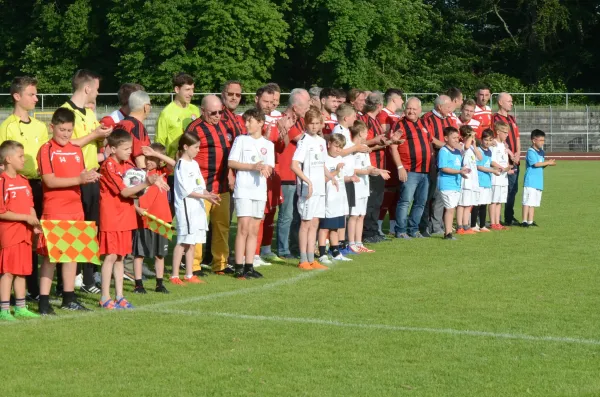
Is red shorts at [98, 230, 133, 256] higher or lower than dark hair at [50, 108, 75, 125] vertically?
lower

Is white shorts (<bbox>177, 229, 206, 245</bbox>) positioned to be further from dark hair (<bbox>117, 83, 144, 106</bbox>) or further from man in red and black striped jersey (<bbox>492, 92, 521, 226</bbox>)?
man in red and black striped jersey (<bbox>492, 92, 521, 226</bbox>)

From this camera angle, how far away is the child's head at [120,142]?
9.82 m

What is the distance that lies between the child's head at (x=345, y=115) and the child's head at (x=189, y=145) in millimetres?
2899

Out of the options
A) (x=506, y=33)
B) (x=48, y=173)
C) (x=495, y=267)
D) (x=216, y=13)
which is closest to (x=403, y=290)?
(x=495, y=267)

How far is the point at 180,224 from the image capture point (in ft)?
36.3

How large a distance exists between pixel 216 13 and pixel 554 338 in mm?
39073

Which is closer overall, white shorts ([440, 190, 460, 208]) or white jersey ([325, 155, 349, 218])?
white jersey ([325, 155, 349, 218])

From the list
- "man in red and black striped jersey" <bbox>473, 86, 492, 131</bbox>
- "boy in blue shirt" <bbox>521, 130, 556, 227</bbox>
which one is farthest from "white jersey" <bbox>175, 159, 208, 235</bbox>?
"boy in blue shirt" <bbox>521, 130, 556, 227</bbox>

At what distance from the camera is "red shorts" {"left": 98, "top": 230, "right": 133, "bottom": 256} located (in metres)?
9.74

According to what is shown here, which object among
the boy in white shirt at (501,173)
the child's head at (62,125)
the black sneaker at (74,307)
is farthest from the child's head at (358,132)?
the black sneaker at (74,307)

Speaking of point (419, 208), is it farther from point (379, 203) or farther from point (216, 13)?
point (216, 13)

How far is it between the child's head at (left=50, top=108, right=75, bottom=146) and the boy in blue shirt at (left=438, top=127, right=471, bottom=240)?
741 centimetres

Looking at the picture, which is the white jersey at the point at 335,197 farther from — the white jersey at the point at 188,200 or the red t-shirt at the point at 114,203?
the red t-shirt at the point at 114,203

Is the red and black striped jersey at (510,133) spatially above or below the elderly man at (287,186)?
above
